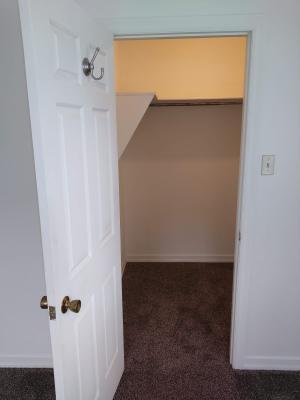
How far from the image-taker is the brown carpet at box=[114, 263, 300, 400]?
1713mm

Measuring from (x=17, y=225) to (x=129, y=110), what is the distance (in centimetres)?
109

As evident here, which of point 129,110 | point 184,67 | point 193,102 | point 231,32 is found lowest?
point 129,110

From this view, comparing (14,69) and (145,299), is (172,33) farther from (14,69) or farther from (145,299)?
(145,299)

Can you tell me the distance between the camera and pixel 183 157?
3.16 metres

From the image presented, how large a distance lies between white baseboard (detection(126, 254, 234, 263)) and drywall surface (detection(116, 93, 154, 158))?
172 centimetres

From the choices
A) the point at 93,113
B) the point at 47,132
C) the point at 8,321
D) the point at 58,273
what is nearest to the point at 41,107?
the point at 47,132

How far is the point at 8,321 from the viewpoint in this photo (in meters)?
1.85

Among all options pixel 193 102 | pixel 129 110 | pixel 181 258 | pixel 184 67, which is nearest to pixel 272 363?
pixel 181 258

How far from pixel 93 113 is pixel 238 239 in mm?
1071

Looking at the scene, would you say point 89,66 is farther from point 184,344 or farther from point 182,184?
point 182,184

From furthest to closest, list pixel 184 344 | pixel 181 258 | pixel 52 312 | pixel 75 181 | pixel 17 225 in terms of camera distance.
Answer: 1. pixel 181 258
2. pixel 184 344
3. pixel 17 225
4. pixel 75 181
5. pixel 52 312

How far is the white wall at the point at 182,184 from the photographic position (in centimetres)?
308

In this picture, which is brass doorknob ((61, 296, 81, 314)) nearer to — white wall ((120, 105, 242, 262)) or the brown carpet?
the brown carpet

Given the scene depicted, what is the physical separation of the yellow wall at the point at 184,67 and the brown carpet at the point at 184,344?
1899mm
